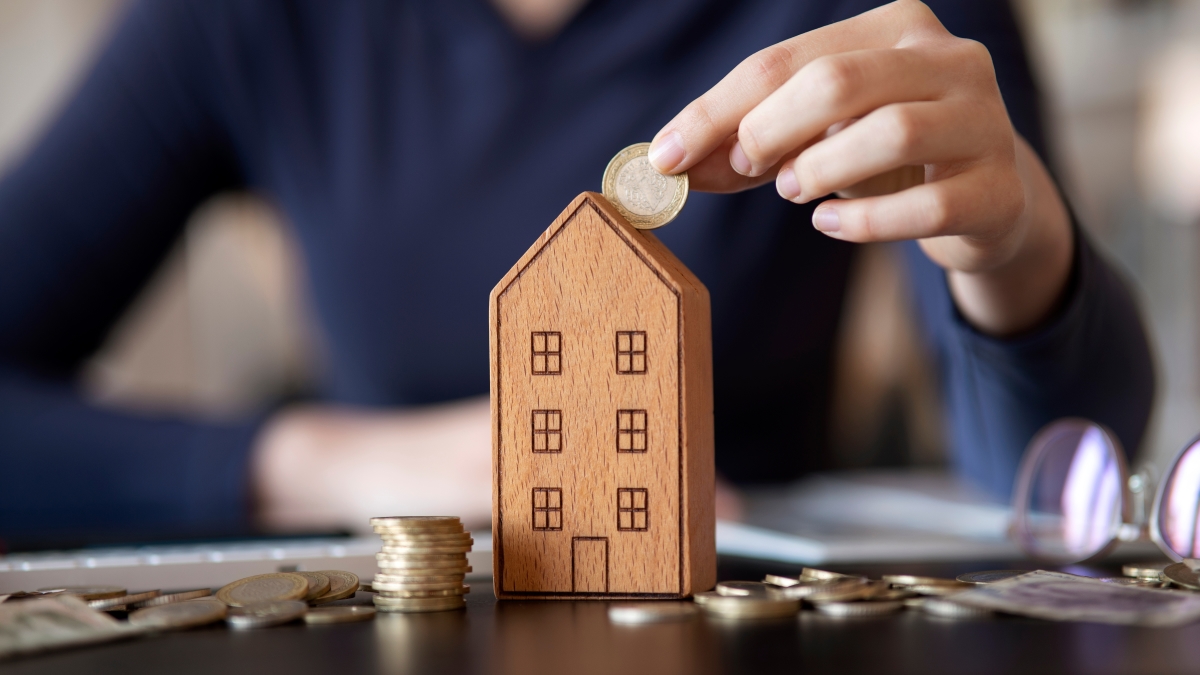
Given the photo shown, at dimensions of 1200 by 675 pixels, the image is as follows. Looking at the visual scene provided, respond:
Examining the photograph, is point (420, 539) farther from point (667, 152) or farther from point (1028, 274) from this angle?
point (1028, 274)

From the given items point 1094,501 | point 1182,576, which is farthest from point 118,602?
point 1094,501

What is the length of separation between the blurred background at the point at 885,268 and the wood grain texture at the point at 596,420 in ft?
9.45

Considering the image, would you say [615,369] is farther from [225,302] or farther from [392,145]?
[225,302]

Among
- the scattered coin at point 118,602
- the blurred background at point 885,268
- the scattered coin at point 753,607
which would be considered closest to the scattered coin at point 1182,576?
the scattered coin at point 753,607

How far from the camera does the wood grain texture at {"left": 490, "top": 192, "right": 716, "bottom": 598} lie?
60 cm

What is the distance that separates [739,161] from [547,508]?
29 centimetres

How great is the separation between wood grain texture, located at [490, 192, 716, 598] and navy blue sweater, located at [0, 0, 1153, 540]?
0.97 meters

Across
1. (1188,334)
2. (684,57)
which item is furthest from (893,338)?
(684,57)

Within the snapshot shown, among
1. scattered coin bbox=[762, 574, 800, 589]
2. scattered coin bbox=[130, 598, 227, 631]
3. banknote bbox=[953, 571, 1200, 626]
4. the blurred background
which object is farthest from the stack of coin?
the blurred background

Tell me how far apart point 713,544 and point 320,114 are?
60.8 inches

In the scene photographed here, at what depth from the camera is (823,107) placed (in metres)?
0.58

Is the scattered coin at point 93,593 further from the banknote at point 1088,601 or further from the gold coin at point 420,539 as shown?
the banknote at point 1088,601

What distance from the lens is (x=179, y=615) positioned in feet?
1.75

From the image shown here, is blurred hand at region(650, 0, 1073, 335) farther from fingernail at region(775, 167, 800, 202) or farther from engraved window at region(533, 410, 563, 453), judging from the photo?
engraved window at region(533, 410, 563, 453)
